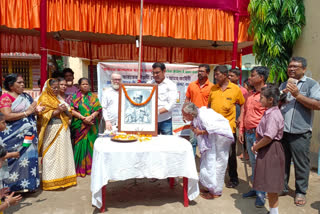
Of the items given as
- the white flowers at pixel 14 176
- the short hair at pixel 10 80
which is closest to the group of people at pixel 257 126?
the short hair at pixel 10 80

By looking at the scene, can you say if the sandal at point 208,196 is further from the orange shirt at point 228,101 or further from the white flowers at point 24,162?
the white flowers at point 24,162

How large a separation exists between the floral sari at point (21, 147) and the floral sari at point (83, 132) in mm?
692

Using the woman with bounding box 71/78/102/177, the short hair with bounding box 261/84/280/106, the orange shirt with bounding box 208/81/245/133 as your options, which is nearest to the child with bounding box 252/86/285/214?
the short hair with bounding box 261/84/280/106

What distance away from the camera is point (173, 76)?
4684mm

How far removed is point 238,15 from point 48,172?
459 centimetres

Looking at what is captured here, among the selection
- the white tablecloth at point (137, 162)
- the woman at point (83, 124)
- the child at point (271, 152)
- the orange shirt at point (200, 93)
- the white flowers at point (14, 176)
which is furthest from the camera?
the orange shirt at point (200, 93)

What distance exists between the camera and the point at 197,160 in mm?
4883

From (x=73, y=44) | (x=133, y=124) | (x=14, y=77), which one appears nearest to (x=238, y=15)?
(x=133, y=124)

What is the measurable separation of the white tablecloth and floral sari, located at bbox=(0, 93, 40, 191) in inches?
40.1

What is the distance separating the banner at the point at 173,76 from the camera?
4.40m

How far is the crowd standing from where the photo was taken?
2455 millimetres

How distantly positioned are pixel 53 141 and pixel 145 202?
1.50m

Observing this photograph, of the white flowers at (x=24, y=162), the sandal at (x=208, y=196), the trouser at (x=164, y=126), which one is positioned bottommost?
the sandal at (x=208, y=196)

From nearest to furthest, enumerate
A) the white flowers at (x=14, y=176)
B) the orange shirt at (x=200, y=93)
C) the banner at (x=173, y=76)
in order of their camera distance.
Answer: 1. the white flowers at (x=14, y=176)
2. the orange shirt at (x=200, y=93)
3. the banner at (x=173, y=76)
